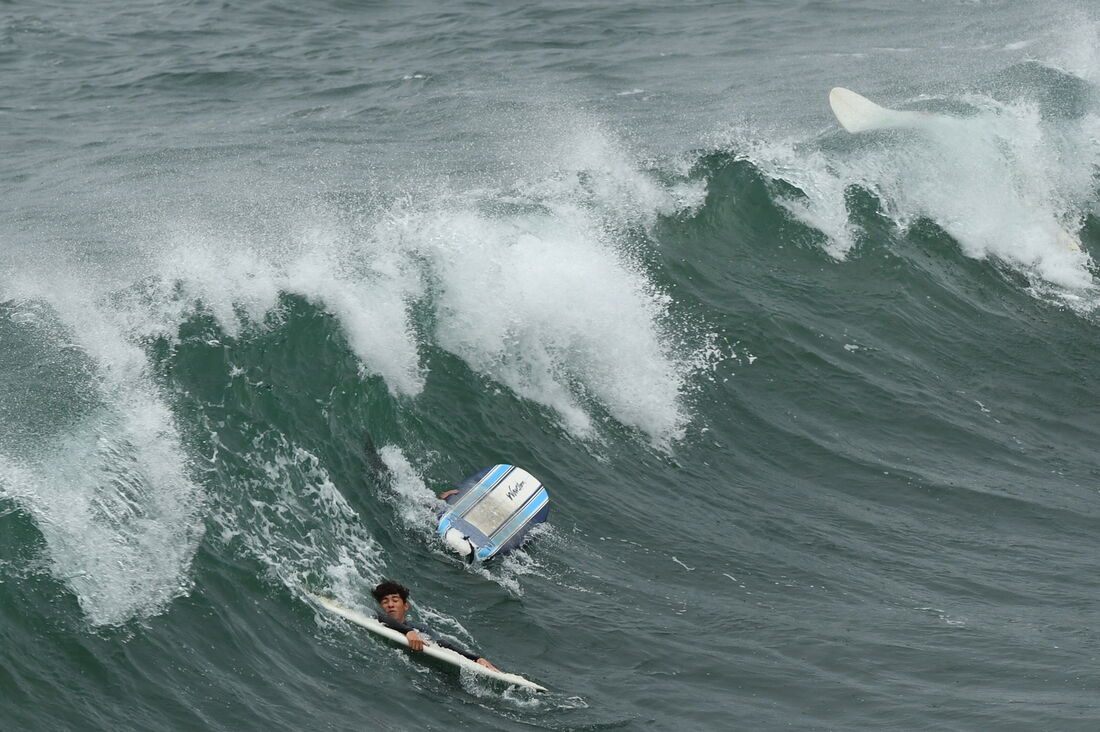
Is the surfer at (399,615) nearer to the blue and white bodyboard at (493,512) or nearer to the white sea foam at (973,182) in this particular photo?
the blue and white bodyboard at (493,512)

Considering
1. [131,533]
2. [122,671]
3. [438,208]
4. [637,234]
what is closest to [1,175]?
[438,208]

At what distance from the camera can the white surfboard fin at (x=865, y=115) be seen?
21.4 m

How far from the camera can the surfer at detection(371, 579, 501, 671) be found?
34.4 feet

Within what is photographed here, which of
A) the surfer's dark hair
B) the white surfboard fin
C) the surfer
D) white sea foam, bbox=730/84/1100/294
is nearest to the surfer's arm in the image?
the surfer

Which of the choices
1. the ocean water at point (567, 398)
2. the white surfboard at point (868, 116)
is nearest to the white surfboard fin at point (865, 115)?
the white surfboard at point (868, 116)

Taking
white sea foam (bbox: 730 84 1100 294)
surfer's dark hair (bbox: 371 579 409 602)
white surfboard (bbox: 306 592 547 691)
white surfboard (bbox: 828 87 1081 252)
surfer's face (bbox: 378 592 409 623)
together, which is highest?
white surfboard (bbox: 828 87 1081 252)

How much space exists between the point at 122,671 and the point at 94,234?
30.6 feet

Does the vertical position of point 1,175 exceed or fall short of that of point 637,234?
it exceeds it

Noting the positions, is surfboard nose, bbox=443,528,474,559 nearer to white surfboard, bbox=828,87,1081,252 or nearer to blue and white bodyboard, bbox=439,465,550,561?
blue and white bodyboard, bbox=439,465,550,561

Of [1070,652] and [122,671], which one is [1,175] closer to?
[122,671]

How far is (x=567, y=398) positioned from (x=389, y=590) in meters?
4.58

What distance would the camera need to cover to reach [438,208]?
17406mm

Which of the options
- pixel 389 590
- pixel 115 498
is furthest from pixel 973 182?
pixel 115 498

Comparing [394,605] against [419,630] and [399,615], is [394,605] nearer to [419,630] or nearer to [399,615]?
[399,615]
